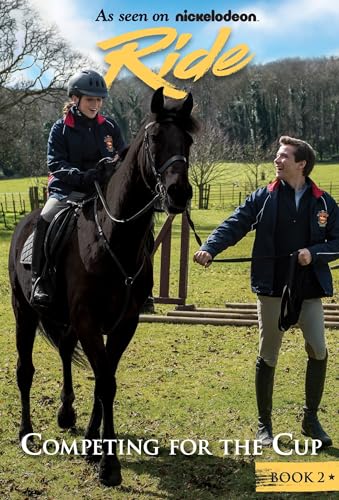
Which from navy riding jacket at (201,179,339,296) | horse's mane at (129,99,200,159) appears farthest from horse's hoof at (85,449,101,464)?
horse's mane at (129,99,200,159)

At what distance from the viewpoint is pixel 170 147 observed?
12.6ft

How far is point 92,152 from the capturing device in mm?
5090

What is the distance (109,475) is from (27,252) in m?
2.01

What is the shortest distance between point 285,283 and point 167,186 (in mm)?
1529

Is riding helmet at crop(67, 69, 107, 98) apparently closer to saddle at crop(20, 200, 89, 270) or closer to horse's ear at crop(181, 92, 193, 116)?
saddle at crop(20, 200, 89, 270)

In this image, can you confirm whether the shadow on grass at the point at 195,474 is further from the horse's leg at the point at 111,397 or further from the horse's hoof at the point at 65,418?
the horse's hoof at the point at 65,418

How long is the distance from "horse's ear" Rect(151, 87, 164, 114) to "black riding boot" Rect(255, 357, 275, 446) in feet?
7.37

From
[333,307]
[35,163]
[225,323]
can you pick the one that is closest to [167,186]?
[225,323]

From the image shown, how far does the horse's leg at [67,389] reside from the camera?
541 cm

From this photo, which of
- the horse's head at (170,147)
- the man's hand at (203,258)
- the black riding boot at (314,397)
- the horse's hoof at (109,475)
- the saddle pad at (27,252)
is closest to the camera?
the horse's head at (170,147)

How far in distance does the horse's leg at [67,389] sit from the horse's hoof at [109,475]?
1056 millimetres

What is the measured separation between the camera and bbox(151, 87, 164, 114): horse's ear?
12.7 ft

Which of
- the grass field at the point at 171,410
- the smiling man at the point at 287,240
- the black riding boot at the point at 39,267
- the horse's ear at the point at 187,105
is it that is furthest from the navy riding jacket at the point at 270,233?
the black riding boot at the point at 39,267

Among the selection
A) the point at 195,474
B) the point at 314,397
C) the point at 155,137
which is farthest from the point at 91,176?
the point at 314,397
